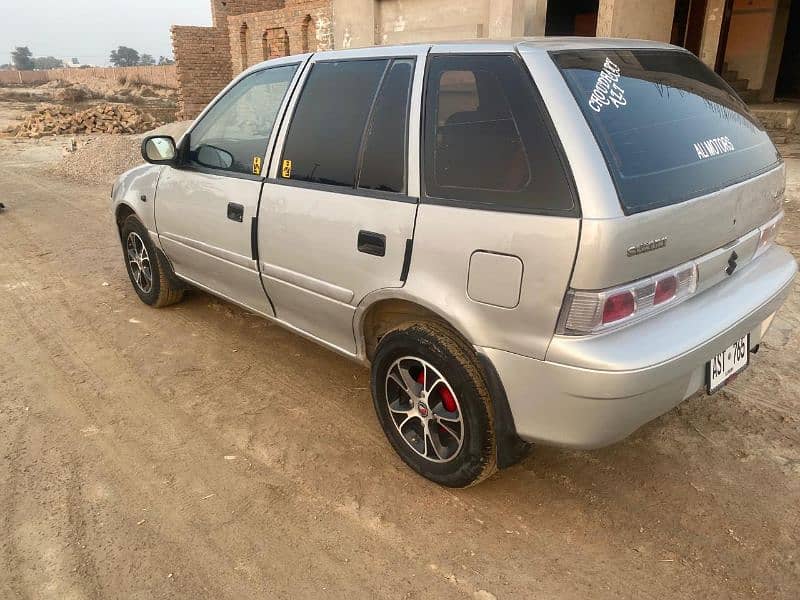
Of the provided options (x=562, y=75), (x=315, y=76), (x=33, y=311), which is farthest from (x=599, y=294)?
(x=33, y=311)

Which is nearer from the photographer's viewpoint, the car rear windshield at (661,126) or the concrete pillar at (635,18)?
the car rear windshield at (661,126)

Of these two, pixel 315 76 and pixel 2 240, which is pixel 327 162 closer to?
Result: pixel 315 76

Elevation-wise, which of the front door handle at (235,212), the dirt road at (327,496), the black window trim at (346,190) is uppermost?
the black window trim at (346,190)

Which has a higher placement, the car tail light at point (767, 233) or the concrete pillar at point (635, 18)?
the concrete pillar at point (635, 18)

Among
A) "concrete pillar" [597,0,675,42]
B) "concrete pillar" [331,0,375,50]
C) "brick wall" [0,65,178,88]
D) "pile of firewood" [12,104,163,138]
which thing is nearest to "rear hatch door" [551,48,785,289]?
"concrete pillar" [597,0,675,42]

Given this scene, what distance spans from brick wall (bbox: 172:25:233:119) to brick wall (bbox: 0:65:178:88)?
42.5ft

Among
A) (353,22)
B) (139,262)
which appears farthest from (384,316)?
(353,22)

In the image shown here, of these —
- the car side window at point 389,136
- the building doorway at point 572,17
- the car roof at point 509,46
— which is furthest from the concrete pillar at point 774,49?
the car side window at point 389,136

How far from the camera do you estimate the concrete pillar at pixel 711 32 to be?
11601 millimetres

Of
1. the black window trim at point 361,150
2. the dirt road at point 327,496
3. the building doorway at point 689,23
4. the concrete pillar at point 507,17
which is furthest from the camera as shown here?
the building doorway at point 689,23

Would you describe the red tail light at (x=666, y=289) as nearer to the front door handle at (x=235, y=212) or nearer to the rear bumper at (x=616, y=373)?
the rear bumper at (x=616, y=373)

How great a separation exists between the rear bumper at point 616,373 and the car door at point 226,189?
180cm

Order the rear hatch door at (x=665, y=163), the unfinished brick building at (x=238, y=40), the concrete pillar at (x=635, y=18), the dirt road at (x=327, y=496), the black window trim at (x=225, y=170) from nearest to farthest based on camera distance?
the rear hatch door at (x=665, y=163), the dirt road at (x=327, y=496), the black window trim at (x=225, y=170), the concrete pillar at (x=635, y=18), the unfinished brick building at (x=238, y=40)

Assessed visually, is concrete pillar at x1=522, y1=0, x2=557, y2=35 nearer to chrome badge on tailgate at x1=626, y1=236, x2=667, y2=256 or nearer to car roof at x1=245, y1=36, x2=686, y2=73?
car roof at x1=245, y1=36, x2=686, y2=73
